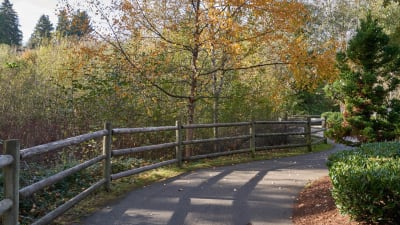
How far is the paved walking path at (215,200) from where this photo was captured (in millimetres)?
5379

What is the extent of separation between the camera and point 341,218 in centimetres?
510

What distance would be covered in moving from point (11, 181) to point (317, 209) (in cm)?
428

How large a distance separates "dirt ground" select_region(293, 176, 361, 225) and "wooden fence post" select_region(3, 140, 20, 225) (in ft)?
11.8

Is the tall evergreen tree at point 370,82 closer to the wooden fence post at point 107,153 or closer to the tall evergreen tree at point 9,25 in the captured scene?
the wooden fence post at point 107,153

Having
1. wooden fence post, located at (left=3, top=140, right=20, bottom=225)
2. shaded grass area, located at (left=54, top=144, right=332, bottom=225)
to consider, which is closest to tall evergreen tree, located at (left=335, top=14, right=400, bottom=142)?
shaded grass area, located at (left=54, top=144, right=332, bottom=225)

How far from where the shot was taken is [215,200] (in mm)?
6430

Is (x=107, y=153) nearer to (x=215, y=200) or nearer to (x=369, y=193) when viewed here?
(x=215, y=200)

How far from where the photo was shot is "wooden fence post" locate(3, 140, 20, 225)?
3812 millimetres

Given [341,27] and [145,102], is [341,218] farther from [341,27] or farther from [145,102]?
[341,27]

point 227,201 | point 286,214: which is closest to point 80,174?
point 227,201

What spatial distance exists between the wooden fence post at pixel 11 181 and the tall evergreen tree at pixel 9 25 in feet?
201

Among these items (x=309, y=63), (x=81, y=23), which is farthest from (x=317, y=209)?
(x=81, y=23)

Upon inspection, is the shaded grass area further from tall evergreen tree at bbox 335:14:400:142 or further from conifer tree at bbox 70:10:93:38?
conifer tree at bbox 70:10:93:38

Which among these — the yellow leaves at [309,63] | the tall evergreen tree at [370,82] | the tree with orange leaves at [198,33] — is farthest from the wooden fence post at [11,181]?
the tall evergreen tree at [370,82]
